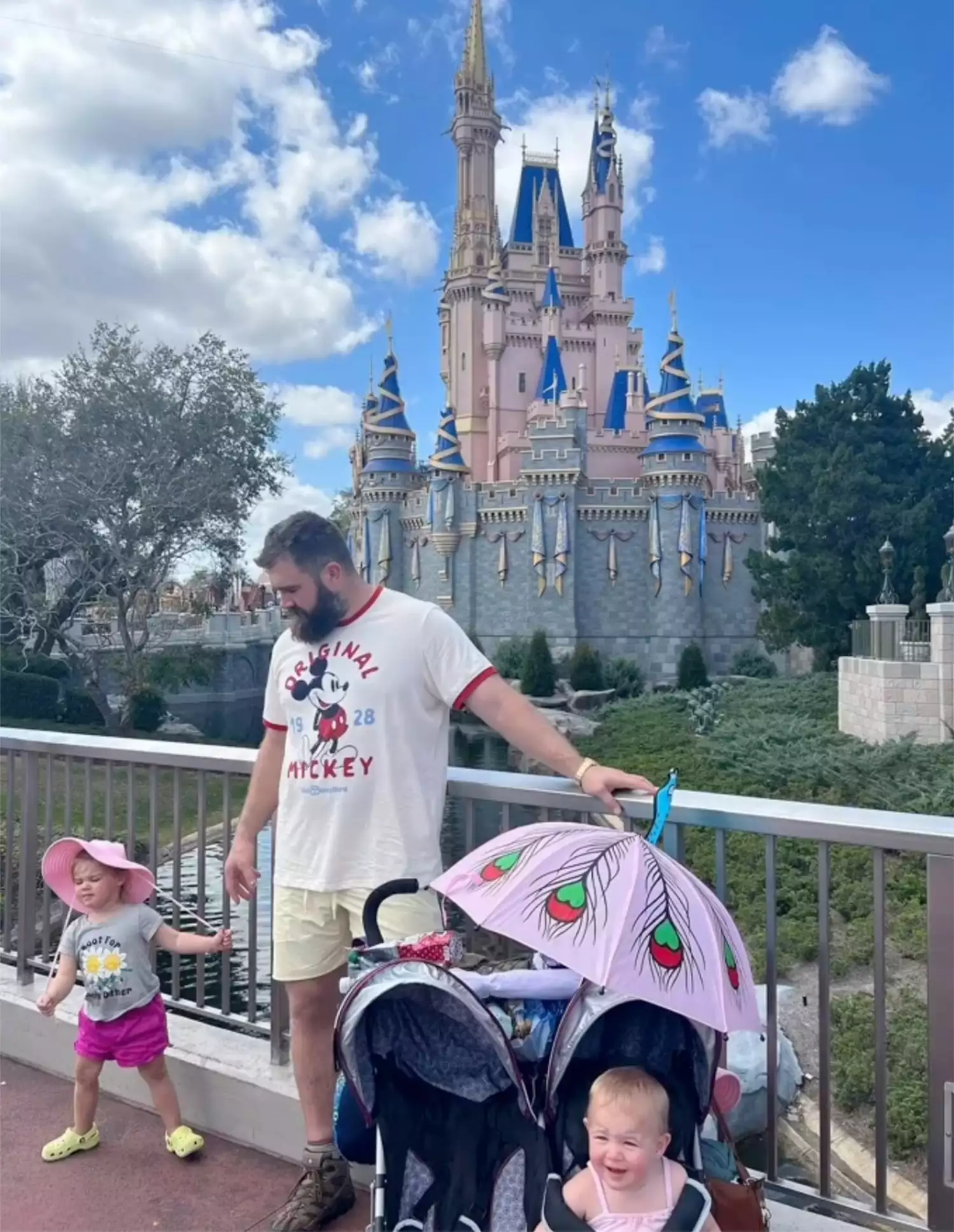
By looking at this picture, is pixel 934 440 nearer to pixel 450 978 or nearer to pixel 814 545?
pixel 814 545

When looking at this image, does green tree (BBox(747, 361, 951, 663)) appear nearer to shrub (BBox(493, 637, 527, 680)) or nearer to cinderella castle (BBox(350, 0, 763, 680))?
cinderella castle (BBox(350, 0, 763, 680))

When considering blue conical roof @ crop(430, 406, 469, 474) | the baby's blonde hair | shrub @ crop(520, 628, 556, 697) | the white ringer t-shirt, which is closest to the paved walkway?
the white ringer t-shirt

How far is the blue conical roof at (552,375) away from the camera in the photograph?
3166cm

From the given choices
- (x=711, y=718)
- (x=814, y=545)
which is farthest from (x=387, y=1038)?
(x=814, y=545)

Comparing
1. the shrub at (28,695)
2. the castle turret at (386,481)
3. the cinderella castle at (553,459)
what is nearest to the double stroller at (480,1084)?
the shrub at (28,695)

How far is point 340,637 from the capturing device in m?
1.87

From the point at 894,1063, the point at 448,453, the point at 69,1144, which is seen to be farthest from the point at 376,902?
the point at 448,453

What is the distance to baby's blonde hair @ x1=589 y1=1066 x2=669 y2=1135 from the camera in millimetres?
1311

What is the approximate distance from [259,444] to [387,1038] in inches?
696

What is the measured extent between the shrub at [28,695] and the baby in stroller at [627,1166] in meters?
19.4

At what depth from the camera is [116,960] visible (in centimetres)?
213

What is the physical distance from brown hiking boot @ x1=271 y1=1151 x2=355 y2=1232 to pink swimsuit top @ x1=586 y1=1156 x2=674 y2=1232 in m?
0.74

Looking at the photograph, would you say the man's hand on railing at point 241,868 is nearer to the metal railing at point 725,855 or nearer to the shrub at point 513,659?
the metal railing at point 725,855

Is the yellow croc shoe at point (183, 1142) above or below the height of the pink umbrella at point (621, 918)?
below
